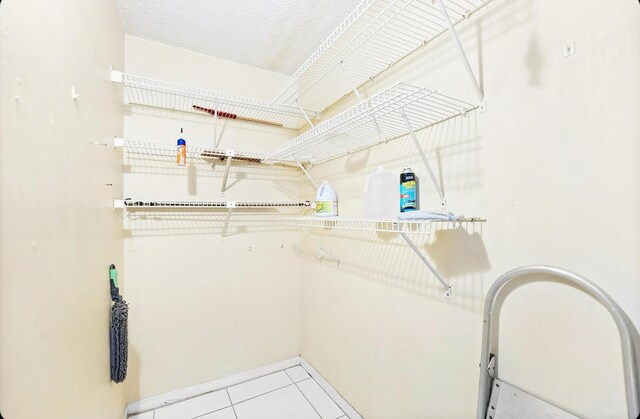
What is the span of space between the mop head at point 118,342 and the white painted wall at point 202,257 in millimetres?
447

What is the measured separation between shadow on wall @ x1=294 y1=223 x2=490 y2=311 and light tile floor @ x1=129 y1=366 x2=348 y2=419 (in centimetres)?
91

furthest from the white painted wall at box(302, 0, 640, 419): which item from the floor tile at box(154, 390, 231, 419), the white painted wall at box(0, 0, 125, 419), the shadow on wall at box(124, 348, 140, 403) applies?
the shadow on wall at box(124, 348, 140, 403)

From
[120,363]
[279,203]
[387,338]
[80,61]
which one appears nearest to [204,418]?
[120,363]

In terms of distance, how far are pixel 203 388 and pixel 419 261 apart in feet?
5.81

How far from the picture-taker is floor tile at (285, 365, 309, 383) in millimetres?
2072

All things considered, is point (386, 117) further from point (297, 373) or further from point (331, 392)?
point (297, 373)

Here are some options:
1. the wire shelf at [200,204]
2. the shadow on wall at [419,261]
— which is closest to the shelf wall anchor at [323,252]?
the shadow on wall at [419,261]

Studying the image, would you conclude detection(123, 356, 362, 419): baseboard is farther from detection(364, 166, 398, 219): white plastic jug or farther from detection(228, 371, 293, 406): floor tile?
detection(364, 166, 398, 219): white plastic jug

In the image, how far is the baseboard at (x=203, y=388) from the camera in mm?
1747

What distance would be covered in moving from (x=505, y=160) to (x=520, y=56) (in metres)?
0.33

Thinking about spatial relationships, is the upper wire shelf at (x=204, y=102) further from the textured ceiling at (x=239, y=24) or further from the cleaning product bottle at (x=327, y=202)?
the cleaning product bottle at (x=327, y=202)

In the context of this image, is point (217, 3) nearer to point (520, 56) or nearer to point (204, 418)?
point (520, 56)

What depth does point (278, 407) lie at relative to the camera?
5.86ft

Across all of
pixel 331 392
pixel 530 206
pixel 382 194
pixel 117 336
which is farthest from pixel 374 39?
pixel 331 392
